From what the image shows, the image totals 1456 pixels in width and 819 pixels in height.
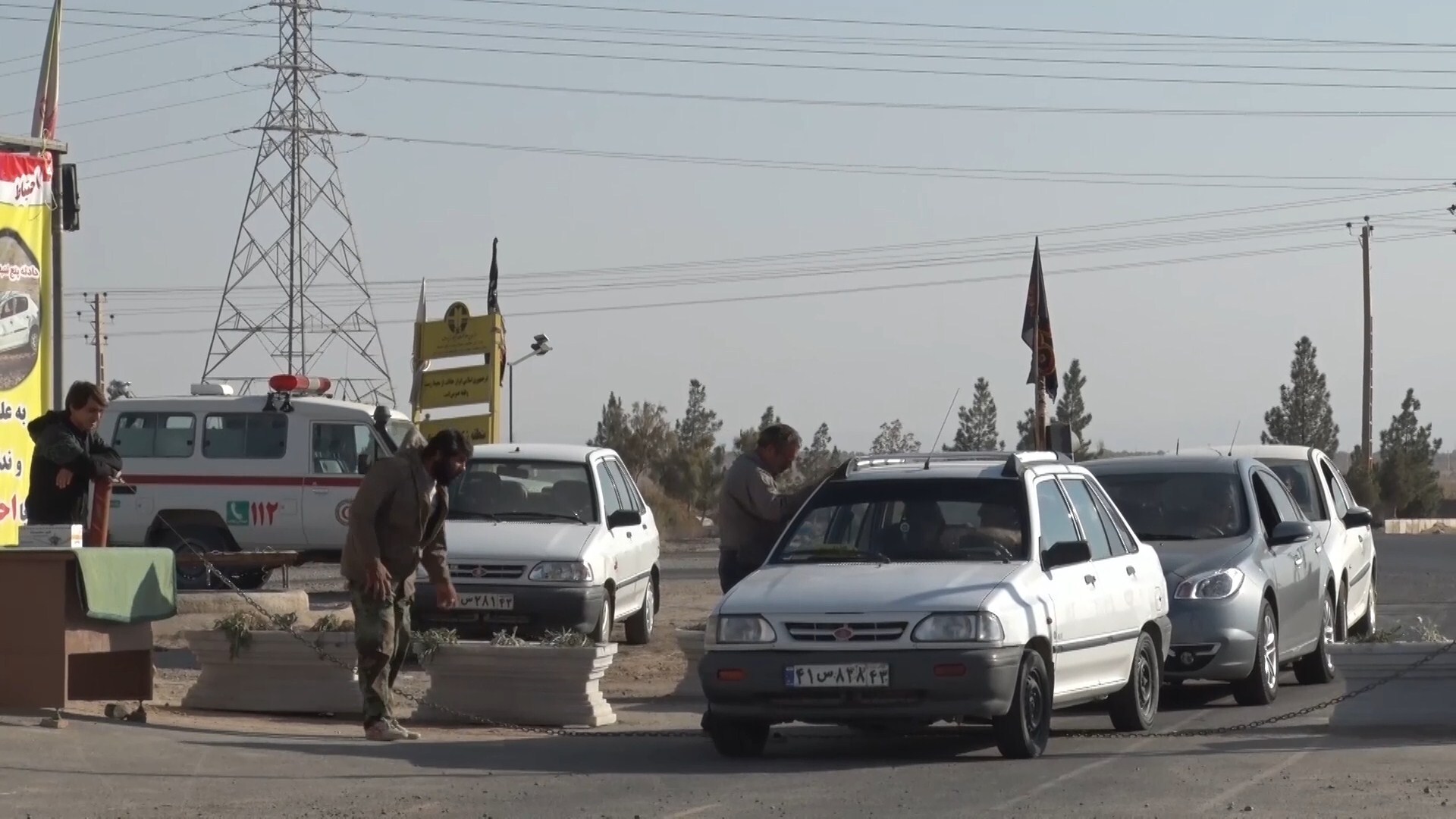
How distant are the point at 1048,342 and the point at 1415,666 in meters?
13.4

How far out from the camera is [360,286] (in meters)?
50.3

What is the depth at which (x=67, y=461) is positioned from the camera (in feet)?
39.3

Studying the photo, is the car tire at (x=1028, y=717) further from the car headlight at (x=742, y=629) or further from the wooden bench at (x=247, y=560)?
the wooden bench at (x=247, y=560)

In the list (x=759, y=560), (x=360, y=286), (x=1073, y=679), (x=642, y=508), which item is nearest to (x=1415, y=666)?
(x=1073, y=679)

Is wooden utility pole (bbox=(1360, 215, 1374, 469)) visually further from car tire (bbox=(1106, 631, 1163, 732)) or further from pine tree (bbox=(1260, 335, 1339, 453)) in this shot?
car tire (bbox=(1106, 631, 1163, 732))

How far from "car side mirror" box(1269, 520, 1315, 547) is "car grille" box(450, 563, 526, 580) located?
5.93m

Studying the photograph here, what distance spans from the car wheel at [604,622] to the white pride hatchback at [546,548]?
0.05 feet

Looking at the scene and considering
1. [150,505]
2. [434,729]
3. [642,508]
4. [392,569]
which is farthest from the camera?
[150,505]

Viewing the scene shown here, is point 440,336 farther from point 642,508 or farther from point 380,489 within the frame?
point 380,489

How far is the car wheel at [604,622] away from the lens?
1691 cm

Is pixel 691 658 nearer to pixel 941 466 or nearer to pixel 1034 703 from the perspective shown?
pixel 941 466

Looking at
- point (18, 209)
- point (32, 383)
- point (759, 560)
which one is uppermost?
point (18, 209)

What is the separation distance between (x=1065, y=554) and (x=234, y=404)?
15541 mm

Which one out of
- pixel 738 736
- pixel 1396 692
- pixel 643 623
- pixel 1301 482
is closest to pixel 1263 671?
pixel 1396 692
